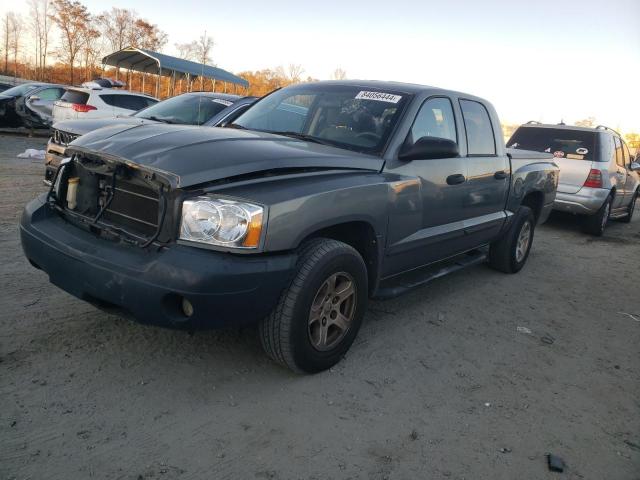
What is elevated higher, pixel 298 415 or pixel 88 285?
pixel 88 285

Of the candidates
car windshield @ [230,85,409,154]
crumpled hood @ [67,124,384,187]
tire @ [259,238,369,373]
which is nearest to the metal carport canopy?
car windshield @ [230,85,409,154]

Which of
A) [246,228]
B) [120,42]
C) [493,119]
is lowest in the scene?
[246,228]

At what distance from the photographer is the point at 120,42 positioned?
Result: 4403 cm

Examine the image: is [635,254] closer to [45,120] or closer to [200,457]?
[200,457]

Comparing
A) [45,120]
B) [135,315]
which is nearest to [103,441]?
[135,315]

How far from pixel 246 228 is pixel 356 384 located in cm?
120

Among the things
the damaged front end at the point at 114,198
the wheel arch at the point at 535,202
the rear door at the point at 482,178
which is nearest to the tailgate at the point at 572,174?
the wheel arch at the point at 535,202

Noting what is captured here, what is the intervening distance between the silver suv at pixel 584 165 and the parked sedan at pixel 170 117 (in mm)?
4917

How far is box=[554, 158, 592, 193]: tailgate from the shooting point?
8.53 m

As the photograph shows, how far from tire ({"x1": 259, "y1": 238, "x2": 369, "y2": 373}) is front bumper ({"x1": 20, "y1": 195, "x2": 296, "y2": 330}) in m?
0.11

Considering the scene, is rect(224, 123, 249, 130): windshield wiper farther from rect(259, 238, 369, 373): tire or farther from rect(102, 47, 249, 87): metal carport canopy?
rect(102, 47, 249, 87): metal carport canopy

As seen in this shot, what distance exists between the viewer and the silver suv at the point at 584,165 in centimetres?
850

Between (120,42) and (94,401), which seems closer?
(94,401)

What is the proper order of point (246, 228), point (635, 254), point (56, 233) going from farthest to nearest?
point (635, 254), point (56, 233), point (246, 228)
